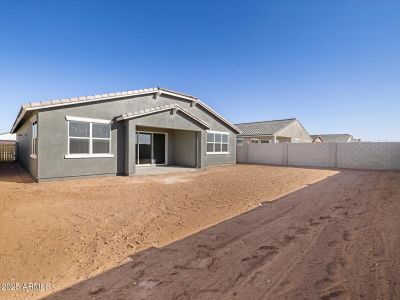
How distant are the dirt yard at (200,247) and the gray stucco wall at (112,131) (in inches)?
132

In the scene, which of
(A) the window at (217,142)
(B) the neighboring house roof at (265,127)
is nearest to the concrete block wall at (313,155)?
(A) the window at (217,142)

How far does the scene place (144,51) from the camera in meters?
16.2

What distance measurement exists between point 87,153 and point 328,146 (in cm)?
1758

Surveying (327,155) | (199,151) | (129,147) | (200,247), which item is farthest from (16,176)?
(327,155)

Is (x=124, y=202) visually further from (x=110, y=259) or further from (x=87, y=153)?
(x=87, y=153)

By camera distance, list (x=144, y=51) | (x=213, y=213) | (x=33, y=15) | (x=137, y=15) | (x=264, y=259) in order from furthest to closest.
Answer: (x=144, y=51) < (x=137, y=15) < (x=33, y=15) < (x=213, y=213) < (x=264, y=259)

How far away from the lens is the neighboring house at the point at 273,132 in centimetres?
2656

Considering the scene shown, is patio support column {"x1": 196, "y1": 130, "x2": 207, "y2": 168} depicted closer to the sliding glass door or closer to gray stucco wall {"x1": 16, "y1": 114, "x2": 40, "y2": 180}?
the sliding glass door

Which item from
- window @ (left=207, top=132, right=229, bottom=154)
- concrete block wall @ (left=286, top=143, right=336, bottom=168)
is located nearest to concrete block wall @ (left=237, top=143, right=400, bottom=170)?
concrete block wall @ (left=286, top=143, right=336, bottom=168)

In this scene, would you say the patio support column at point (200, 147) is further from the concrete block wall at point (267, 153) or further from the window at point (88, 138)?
the concrete block wall at point (267, 153)

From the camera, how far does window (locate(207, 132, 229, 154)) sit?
17.5 meters

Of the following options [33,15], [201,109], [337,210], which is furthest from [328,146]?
[33,15]

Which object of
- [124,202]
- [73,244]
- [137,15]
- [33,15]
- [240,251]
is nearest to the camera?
[240,251]

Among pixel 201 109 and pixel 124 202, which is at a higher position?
pixel 201 109
